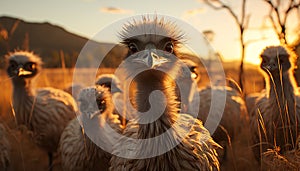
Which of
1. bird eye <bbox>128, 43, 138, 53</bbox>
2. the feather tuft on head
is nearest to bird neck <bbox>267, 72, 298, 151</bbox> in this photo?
the feather tuft on head

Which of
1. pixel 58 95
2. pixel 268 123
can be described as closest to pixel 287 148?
pixel 268 123

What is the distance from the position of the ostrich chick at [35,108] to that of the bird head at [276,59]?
3.36 meters

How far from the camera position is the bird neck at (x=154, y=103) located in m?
3.18

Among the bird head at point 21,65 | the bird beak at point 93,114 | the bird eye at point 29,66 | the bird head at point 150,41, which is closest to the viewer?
the bird head at point 150,41

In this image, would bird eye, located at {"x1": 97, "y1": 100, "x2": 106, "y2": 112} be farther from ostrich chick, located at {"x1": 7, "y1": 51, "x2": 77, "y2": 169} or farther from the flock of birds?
ostrich chick, located at {"x1": 7, "y1": 51, "x2": 77, "y2": 169}

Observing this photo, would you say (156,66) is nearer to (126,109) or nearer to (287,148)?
(287,148)

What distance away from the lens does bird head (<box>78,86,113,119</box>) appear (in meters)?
4.69

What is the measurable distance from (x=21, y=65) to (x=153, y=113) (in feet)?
13.7

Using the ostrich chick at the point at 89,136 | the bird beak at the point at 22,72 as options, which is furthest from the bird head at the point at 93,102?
the bird beak at the point at 22,72

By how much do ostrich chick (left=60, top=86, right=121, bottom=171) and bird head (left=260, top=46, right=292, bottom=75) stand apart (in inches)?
87.5

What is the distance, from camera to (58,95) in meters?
7.28

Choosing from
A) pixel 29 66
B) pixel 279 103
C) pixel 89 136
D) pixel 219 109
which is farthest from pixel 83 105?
pixel 219 109

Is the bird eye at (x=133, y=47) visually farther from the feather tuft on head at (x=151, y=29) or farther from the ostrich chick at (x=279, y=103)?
the ostrich chick at (x=279, y=103)

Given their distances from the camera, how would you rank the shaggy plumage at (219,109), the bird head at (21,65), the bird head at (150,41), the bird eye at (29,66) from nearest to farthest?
the bird head at (150,41)
the shaggy plumage at (219,109)
the bird head at (21,65)
the bird eye at (29,66)
